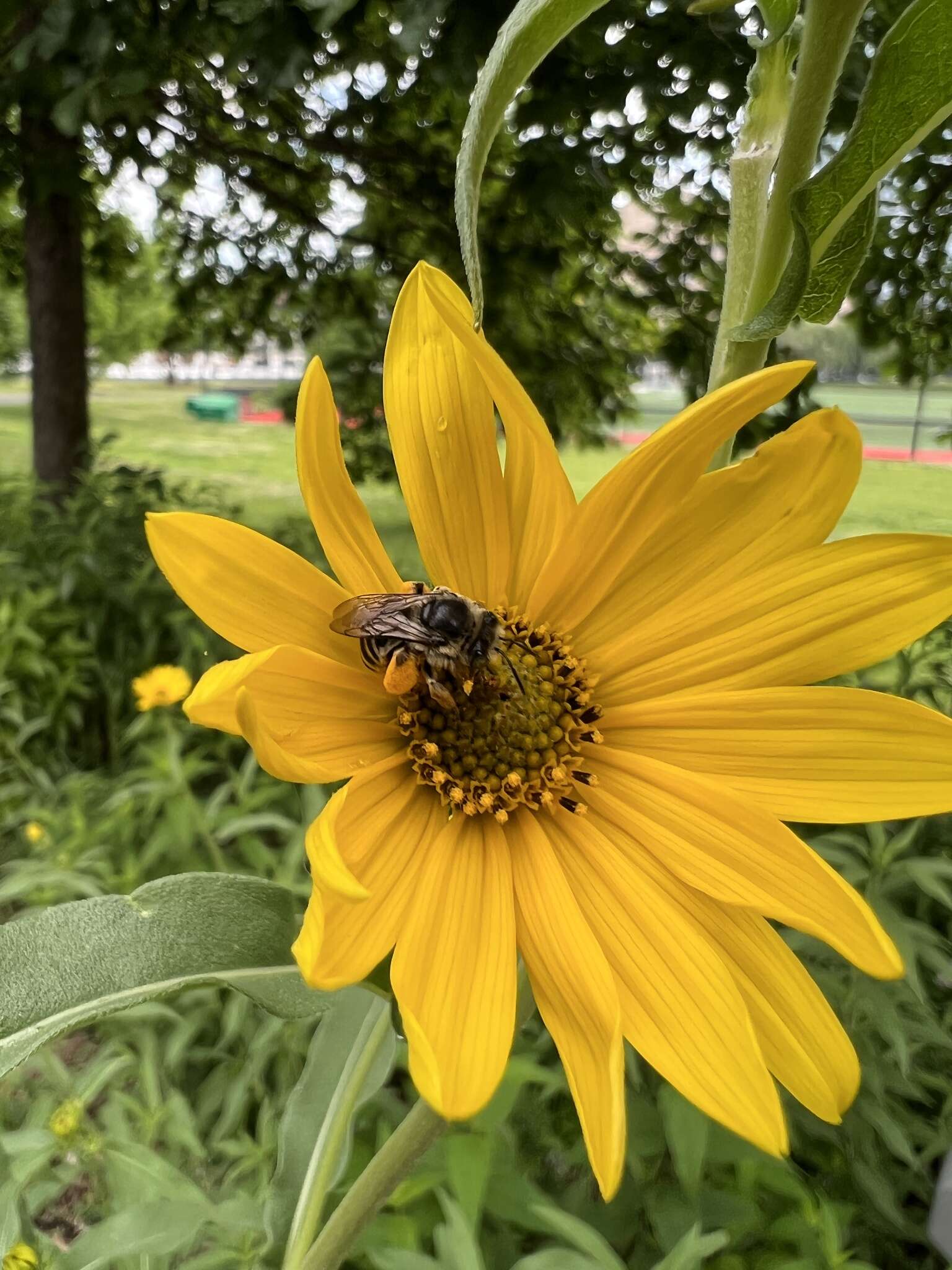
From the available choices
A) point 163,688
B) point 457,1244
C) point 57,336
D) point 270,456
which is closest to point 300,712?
point 457,1244

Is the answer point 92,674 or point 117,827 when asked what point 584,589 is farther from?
Answer: point 92,674

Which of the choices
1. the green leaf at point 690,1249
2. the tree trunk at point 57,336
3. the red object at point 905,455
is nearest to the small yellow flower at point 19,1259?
the green leaf at point 690,1249

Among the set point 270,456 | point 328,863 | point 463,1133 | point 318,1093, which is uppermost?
point 328,863

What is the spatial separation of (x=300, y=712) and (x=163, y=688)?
45.5 inches

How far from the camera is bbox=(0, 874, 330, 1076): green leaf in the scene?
407mm

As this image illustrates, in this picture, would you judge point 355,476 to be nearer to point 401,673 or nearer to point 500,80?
point 401,673

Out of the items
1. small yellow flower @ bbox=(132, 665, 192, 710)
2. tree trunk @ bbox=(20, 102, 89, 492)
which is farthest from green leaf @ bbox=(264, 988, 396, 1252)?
tree trunk @ bbox=(20, 102, 89, 492)

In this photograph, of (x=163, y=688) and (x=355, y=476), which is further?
(x=355, y=476)

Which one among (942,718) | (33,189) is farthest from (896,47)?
(33,189)

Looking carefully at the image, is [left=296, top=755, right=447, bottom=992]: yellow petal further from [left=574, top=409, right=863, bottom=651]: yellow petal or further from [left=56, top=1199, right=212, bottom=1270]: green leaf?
[left=56, top=1199, right=212, bottom=1270]: green leaf

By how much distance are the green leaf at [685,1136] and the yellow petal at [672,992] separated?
0.35 metres

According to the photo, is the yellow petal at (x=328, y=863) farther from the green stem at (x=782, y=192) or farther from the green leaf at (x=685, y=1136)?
the green leaf at (x=685, y=1136)

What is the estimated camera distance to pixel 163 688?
1511mm

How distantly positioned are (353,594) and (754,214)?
26 cm
